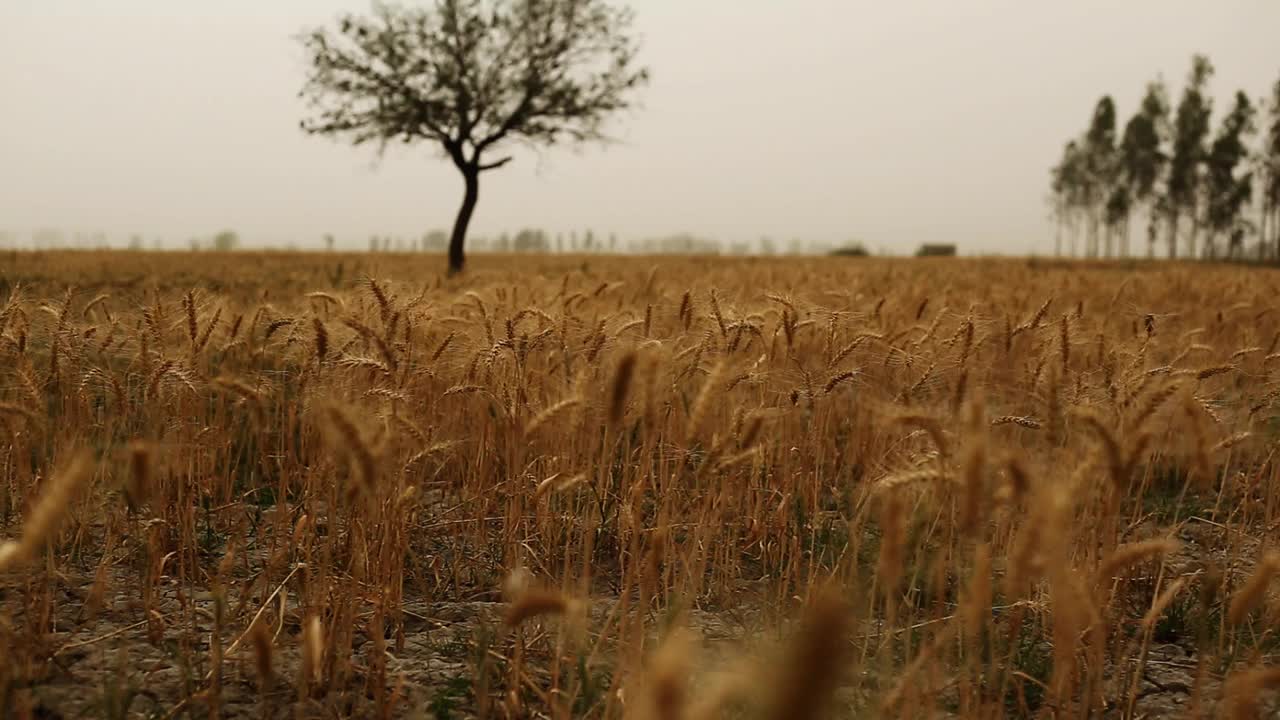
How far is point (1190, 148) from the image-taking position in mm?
54594

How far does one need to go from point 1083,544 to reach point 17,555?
3.17 m

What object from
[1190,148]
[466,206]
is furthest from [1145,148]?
[466,206]

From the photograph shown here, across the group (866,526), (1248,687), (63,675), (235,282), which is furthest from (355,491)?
(235,282)

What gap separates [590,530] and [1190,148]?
213 ft

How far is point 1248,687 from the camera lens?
50.7 inches

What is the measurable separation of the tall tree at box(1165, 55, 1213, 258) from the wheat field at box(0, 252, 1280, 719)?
61.1 meters

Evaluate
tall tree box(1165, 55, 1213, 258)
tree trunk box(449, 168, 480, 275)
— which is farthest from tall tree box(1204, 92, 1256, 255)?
tree trunk box(449, 168, 480, 275)

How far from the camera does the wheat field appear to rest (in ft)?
6.29

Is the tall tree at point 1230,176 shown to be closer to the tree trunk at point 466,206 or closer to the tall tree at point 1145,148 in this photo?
the tall tree at point 1145,148

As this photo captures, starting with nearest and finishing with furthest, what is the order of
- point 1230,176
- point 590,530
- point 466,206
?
point 590,530 < point 466,206 < point 1230,176

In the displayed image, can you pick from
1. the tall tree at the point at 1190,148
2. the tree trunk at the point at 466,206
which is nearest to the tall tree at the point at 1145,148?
the tall tree at the point at 1190,148

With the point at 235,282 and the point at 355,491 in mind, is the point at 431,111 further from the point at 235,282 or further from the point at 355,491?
the point at 355,491

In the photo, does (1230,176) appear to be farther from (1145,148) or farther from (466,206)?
(466,206)

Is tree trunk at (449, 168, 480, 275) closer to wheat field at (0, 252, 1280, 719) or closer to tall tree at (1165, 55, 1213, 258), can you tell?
wheat field at (0, 252, 1280, 719)
